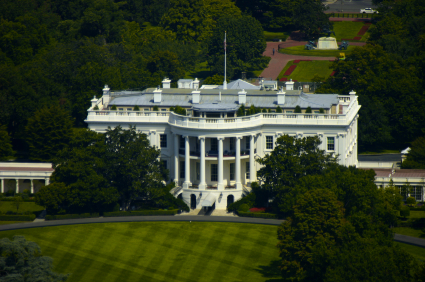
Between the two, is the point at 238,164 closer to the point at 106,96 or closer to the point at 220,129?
the point at 220,129

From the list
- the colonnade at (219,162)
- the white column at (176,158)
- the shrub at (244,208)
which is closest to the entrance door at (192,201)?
the colonnade at (219,162)

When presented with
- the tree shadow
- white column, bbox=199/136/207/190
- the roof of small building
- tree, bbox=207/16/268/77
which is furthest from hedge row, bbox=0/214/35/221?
tree, bbox=207/16/268/77

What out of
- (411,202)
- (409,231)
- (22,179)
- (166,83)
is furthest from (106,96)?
(409,231)

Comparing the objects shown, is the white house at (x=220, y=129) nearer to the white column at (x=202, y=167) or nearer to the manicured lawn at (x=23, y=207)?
the white column at (x=202, y=167)

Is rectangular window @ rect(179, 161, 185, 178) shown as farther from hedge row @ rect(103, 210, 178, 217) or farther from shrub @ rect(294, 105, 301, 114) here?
shrub @ rect(294, 105, 301, 114)

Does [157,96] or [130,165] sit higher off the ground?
[157,96]
